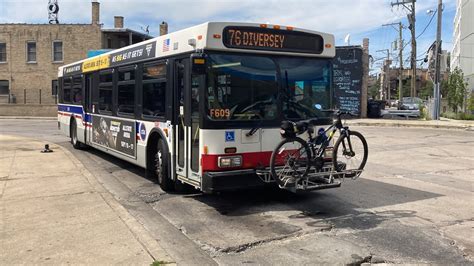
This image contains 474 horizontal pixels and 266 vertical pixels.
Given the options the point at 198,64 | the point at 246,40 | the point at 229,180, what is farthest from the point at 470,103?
the point at 198,64

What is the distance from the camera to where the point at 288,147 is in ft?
22.6

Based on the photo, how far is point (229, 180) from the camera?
21.7ft

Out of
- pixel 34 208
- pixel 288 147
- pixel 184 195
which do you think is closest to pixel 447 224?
pixel 288 147

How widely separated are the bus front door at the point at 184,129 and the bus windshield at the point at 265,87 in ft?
1.86

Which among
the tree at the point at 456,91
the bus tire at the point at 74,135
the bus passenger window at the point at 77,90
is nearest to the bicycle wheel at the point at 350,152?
the bus passenger window at the point at 77,90

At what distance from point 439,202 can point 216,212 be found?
3722 mm

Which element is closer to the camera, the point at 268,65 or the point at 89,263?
the point at 89,263

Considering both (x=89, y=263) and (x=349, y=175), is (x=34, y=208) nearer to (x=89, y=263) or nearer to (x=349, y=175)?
(x=89, y=263)

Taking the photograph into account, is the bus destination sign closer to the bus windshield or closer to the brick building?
the bus windshield

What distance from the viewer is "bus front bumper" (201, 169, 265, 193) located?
21.4 ft

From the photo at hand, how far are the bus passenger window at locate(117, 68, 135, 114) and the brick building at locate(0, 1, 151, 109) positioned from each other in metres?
32.3

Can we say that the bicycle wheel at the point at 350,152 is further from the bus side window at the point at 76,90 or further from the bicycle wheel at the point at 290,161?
the bus side window at the point at 76,90

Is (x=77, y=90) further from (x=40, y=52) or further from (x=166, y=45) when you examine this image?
(x=40, y=52)

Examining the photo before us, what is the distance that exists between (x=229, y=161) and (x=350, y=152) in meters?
1.95
